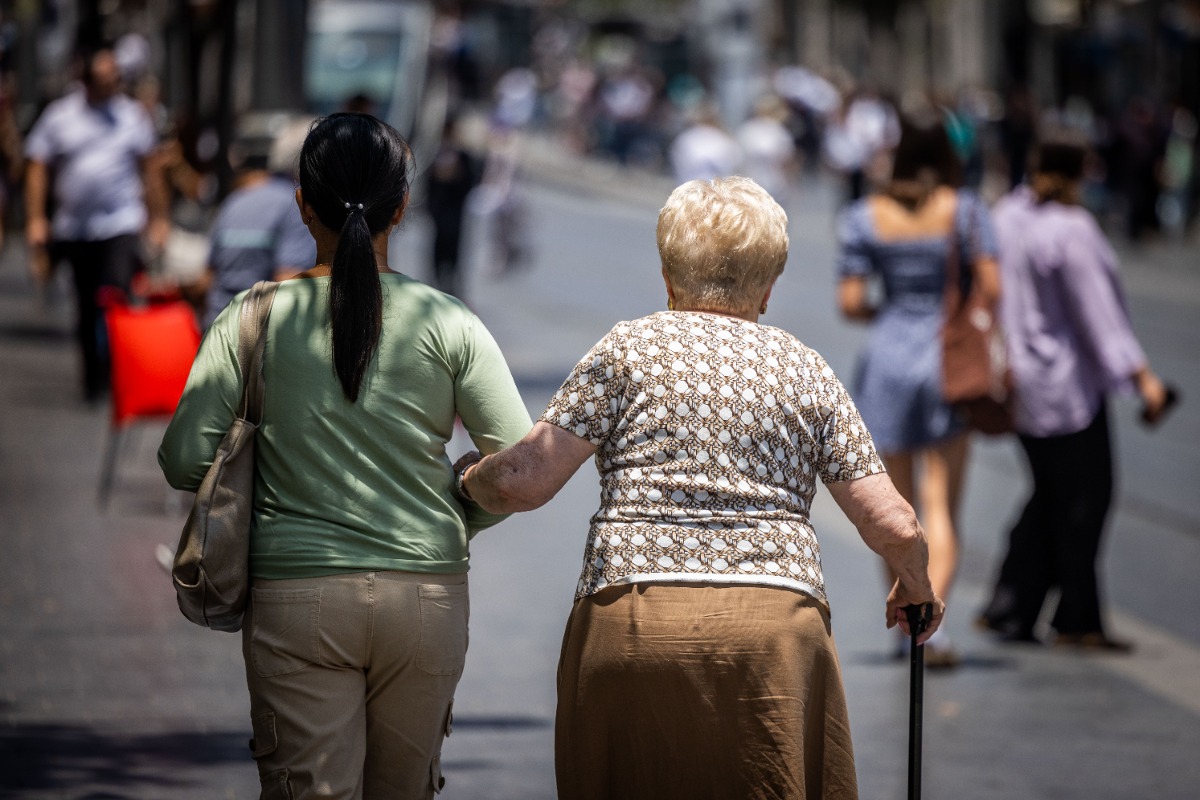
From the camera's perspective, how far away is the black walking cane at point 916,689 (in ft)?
12.2

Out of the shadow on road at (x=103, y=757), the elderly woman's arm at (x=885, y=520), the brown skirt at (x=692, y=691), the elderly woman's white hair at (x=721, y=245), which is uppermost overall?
the elderly woman's white hair at (x=721, y=245)

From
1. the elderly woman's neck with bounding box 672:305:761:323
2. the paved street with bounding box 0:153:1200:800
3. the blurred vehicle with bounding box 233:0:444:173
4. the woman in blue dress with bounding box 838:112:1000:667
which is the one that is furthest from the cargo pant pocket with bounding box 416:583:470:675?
the blurred vehicle with bounding box 233:0:444:173

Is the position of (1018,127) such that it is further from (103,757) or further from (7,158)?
(103,757)

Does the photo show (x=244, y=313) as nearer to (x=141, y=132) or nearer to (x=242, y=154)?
(x=242, y=154)

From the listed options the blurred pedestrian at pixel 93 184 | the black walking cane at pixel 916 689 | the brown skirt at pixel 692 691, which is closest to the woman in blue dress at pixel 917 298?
the black walking cane at pixel 916 689

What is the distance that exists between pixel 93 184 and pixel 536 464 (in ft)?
29.7

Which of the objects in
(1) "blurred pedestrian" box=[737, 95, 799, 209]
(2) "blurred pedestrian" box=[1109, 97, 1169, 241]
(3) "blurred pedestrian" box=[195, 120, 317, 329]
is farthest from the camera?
(1) "blurred pedestrian" box=[737, 95, 799, 209]

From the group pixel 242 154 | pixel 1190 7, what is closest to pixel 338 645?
pixel 242 154

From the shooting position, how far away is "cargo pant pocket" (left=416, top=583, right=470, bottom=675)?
11.6 feet

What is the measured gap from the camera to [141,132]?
12180 mm

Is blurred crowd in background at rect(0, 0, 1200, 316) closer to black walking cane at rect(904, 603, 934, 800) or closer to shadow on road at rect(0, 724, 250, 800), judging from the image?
shadow on road at rect(0, 724, 250, 800)

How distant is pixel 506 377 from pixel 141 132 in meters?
9.11

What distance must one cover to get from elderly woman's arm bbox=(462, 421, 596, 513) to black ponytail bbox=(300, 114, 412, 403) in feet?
0.97

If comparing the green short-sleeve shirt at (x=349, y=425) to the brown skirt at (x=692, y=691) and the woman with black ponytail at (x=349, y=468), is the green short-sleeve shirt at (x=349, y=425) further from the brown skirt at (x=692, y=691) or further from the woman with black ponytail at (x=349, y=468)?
the brown skirt at (x=692, y=691)
